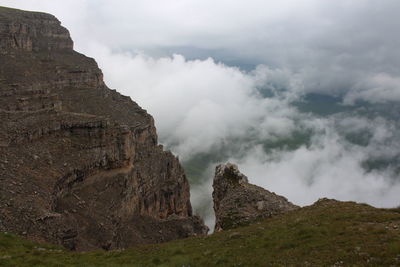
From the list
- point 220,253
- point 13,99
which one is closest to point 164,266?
point 220,253

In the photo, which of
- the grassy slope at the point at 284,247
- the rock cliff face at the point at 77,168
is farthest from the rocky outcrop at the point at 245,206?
the rock cliff face at the point at 77,168

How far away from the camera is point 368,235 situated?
20516 mm

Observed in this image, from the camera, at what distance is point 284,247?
2214 centimetres

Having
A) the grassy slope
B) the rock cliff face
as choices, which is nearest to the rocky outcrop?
the grassy slope

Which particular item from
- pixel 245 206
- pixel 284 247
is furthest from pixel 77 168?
pixel 284 247

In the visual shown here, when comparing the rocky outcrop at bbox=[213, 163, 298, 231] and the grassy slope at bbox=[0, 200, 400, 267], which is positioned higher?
the rocky outcrop at bbox=[213, 163, 298, 231]

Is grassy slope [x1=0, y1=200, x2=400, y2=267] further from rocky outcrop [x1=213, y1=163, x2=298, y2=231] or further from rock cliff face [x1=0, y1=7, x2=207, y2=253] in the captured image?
rock cliff face [x1=0, y1=7, x2=207, y2=253]

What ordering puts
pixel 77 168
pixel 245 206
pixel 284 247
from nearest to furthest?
pixel 284 247 → pixel 245 206 → pixel 77 168

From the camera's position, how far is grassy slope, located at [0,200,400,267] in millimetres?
18719

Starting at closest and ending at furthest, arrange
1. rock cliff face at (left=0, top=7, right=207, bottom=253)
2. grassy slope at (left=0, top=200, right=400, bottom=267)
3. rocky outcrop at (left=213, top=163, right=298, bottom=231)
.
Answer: grassy slope at (left=0, top=200, right=400, bottom=267) < rocky outcrop at (left=213, top=163, right=298, bottom=231) < rock cliff face at (left=0, top=7, right=207, bottom=253)

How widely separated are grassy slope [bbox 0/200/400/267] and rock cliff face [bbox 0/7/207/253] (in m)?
12.7

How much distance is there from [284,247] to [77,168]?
4385 centimetres

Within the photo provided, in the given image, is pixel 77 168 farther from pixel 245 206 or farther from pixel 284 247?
pixel 284 247

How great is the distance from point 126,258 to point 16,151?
33134mm
